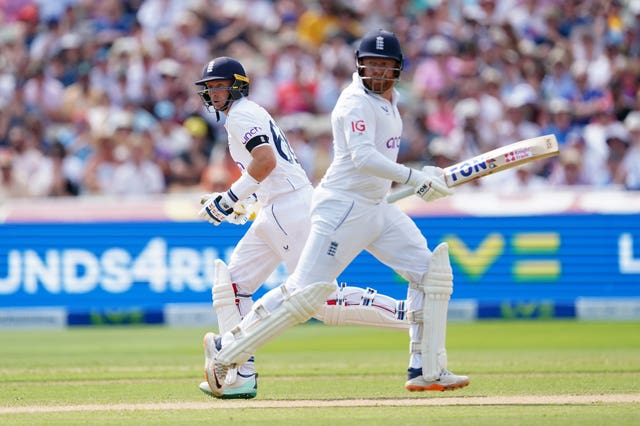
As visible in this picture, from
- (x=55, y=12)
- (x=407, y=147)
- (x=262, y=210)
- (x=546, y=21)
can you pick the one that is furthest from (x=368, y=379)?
(x=55, y=12)

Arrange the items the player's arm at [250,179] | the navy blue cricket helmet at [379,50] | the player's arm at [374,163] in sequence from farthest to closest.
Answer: the player's arm at [250,179] < the navy blue cricket helmet at [379,50] < the player's arm at [374,163]

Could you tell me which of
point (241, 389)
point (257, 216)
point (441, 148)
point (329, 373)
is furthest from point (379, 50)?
point (441, 148)

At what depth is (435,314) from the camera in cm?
716

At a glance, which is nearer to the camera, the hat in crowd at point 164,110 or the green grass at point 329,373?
the green grass at point 329,373

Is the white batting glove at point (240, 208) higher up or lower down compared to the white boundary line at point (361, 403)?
higher up

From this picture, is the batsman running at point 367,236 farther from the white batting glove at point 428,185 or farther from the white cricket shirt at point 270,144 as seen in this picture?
the white cricket shirt at point 270,144

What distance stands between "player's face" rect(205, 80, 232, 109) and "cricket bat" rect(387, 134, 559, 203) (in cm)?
125

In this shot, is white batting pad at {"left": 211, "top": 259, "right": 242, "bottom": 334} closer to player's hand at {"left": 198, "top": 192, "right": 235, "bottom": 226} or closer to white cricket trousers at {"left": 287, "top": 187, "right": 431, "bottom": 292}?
player's hand at {"left": 198, "top": 192, "right": 235, "bottom": 226}

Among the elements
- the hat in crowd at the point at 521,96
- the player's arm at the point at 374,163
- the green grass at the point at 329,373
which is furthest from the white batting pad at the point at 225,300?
the hat in crowd at the point at 521,96

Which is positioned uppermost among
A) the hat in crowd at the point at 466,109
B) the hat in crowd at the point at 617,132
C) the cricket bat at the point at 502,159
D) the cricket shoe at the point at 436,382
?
the hat in crowd at the point at 466,109

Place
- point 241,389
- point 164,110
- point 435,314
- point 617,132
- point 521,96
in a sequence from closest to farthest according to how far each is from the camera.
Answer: point 435,314 < point 241,389 < point 617,132 < point 521,96 < point 164,110

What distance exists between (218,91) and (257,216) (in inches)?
30.6

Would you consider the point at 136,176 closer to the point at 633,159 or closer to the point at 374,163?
the point at 633,159

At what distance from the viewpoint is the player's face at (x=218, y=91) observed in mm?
7539
